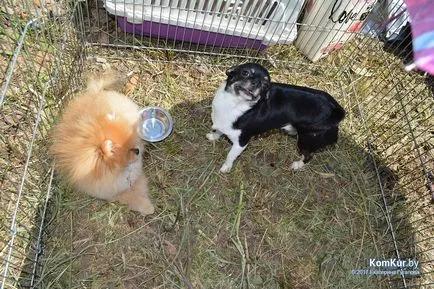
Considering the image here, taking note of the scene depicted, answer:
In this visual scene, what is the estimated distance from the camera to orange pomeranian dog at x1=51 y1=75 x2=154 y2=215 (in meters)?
2.76

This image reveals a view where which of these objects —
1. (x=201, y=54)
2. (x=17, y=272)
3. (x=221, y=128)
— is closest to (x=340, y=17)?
(x=201, y=54)

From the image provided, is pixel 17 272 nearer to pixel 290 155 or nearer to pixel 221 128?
pixel 221 128

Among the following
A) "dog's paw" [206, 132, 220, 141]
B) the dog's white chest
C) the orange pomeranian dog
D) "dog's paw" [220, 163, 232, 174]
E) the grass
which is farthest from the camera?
"dog's paw" [206, 132, 220, 141]

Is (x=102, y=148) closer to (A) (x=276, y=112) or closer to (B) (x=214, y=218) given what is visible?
(B) (x=214, y=218)

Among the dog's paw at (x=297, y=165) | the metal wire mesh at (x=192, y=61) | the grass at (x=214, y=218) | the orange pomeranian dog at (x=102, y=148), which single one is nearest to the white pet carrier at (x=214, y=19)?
the metal wire mesh at (x=192, y=61)

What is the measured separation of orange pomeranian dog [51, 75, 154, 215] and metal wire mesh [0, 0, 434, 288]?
24 cm

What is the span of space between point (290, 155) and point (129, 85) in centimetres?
156

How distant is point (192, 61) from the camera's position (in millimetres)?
3973

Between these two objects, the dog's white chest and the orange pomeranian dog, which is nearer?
the orange pomeranian dog

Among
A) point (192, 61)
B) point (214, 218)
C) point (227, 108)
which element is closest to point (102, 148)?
point (227, 108)

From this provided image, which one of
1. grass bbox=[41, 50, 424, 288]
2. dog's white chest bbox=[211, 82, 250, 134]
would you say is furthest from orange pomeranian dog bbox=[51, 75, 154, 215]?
dog's white chest bbox=[211, 82, 250, 134]

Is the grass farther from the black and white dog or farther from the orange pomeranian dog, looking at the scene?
the black and white dog

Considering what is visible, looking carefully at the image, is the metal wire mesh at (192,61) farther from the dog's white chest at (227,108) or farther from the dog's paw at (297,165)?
the dog's white chest at (227,108)

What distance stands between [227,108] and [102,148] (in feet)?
2.98
